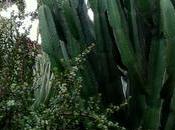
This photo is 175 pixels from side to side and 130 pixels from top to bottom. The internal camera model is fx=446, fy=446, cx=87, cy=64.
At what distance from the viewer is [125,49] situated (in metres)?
3.92

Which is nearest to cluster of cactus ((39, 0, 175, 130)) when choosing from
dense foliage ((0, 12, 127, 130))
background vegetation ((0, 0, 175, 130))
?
background vegetation ((0, 0, 175, 130))

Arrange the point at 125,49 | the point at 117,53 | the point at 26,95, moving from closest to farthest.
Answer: the point at 26,95
the point at 125,49
the point at 117,53

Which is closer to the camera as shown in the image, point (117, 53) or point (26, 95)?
point (26, 95)

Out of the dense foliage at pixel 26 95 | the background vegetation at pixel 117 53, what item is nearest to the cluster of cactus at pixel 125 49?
the background vegetation at pixel 117 53

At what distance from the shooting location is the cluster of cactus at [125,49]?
3.97 meters

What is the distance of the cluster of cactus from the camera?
13.0 ft

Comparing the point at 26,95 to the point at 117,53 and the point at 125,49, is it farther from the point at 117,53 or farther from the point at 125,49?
the point at 117,53

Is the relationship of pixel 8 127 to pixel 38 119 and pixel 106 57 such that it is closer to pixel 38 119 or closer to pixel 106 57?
pixel 38 119

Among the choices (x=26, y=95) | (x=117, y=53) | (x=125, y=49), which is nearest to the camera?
(x=26, y=95)

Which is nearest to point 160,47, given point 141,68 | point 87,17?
point 141,68

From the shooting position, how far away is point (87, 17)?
4.75m

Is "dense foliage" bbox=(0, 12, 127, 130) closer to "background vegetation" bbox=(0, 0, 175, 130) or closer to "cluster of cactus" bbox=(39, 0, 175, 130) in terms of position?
"background vegetation" bbox=(0, 0, 175, 130)

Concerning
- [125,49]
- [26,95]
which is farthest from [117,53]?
[26,95]

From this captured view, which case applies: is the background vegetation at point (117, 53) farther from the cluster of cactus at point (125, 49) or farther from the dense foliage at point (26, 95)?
the dense foliage at point (26, 95)
